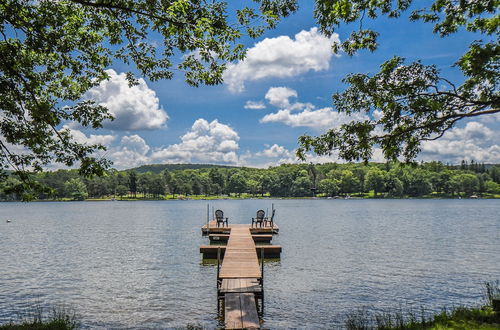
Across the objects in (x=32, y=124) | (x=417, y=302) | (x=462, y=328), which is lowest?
(x=417, y=302)

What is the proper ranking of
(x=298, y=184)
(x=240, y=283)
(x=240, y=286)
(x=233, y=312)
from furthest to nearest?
1. (x=298, y=184)
2. (x=240, y=283)
3. (x=240, y=286)
4. (x=233, y=312)

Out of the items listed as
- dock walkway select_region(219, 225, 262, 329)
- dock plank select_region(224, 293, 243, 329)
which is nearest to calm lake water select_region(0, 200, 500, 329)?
dock walkway select_region(219, 225, 262, 329)

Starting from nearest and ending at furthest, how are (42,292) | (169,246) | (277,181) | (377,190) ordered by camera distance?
(42,292) → (169,246) → (377,190) → (277,181)

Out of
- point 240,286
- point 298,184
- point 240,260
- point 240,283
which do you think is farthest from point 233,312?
point 298,184

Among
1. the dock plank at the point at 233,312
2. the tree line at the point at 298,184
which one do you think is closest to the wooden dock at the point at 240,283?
the dock plank at the point at 233,312

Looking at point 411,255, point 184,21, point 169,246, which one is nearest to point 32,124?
point 184,21

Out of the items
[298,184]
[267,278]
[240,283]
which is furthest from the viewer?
[298,184]

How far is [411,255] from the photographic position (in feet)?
73.3

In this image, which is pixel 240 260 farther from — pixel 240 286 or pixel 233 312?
pixel 233 312

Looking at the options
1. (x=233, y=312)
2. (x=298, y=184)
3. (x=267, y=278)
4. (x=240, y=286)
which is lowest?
(x=267, y=278)

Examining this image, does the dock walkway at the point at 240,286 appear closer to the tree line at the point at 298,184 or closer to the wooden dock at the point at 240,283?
the wooden dock at the point at 240,283

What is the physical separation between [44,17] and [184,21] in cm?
372

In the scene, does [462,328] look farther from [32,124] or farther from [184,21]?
[32,124]

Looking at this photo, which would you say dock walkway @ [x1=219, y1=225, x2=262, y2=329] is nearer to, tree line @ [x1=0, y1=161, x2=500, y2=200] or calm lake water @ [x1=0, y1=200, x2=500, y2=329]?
calm lake water @ [x1=0, y1=200, x2=500, y2=329]
